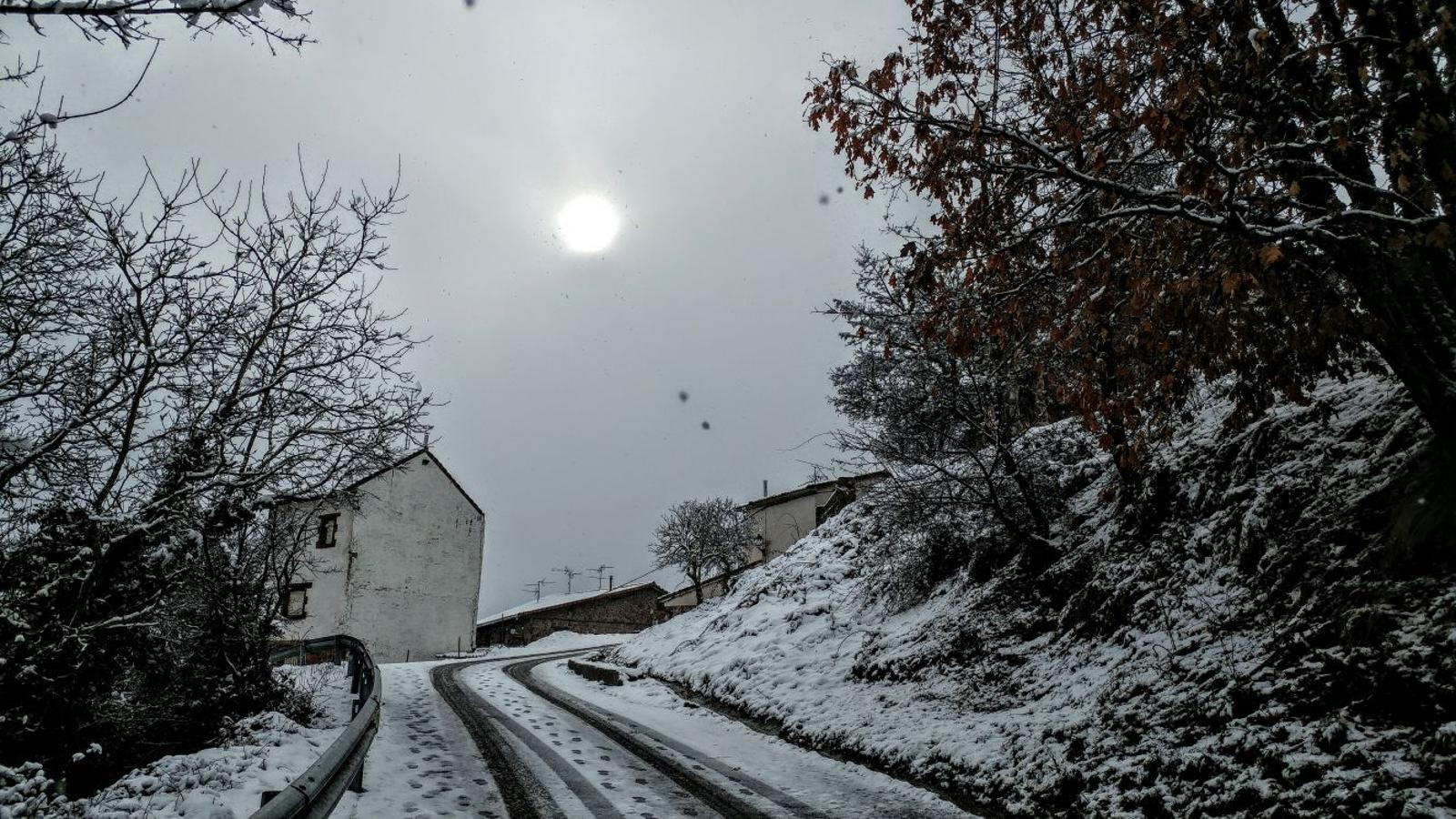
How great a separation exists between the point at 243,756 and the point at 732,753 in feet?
17.1

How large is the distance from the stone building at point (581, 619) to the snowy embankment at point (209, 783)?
41.4m

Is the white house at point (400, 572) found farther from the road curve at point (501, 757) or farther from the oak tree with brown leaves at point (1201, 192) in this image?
the oak tree with brown leaves at point (1201, 192)

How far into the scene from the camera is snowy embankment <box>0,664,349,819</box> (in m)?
5.57

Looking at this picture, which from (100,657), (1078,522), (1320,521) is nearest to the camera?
(1320,521)

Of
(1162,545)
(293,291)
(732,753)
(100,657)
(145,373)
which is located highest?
(293,291)

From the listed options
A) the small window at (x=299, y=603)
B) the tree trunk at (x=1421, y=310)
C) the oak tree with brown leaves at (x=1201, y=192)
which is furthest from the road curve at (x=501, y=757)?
the small window at (x=299, y=603)

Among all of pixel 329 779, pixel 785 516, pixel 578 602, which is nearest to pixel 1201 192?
pixel 329 779

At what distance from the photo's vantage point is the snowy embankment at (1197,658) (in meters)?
4.43

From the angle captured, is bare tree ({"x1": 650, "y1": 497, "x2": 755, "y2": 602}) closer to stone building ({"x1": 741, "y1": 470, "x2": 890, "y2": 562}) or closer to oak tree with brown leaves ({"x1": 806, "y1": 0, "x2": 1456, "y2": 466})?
stone building ({"x1": 741, "y1": 470, "x2": 890, "y2": 562})

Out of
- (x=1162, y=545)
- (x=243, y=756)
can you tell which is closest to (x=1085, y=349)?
(x=1162, y=545)

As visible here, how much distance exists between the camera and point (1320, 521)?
6305 mm

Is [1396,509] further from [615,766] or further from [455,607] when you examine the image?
[455,607]

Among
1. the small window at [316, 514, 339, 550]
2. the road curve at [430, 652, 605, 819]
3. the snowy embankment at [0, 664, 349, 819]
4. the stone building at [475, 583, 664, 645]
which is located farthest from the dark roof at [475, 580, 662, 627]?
the snowy embankment at [0, 664, 349, 819]

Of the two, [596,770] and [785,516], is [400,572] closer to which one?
[785,516]
